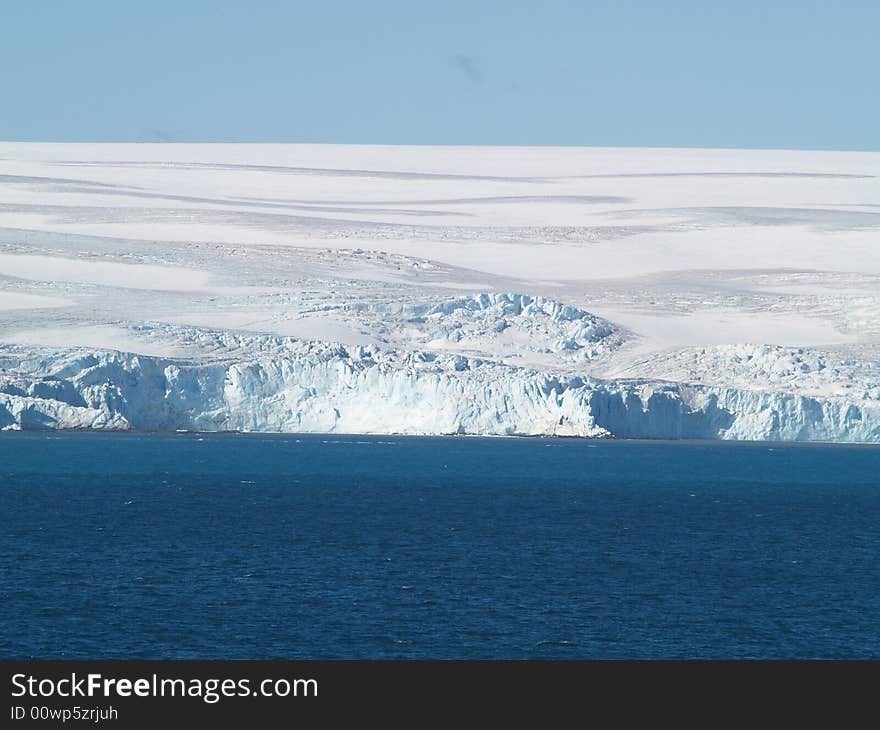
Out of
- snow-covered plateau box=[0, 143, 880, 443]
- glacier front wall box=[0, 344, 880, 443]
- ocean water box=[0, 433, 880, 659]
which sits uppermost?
snow-covered plateau box=[0, 143, 880, 443]

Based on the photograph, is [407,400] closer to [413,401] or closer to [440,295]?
[413,401]

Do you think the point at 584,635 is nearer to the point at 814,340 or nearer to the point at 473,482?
the point at 473,482

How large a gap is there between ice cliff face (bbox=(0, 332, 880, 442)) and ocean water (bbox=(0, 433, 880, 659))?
4.55 metres

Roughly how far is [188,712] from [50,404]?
33.6m

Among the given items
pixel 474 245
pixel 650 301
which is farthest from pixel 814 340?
pixel 474 245

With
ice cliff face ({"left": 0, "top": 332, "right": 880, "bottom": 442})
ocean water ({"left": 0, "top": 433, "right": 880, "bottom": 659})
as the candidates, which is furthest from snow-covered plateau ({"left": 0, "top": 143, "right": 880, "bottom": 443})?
ocean water ({"left": 0, "top": 433, "right": 880, "bottom": 659})

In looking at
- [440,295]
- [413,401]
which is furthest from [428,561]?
[440,295]

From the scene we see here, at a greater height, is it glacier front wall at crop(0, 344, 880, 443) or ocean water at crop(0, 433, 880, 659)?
glacier front wall at crop(0, 344, 880, 443)

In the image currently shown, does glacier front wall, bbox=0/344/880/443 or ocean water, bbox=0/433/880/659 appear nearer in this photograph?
ocean water, bbox=0/433/880/659

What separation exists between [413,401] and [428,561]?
960 inches

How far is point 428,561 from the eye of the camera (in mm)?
22922

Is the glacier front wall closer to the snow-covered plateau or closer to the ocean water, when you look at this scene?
the snow-covered plateau

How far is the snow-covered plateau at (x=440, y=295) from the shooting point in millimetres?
46750

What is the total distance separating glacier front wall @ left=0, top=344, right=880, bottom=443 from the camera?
46.1 m
